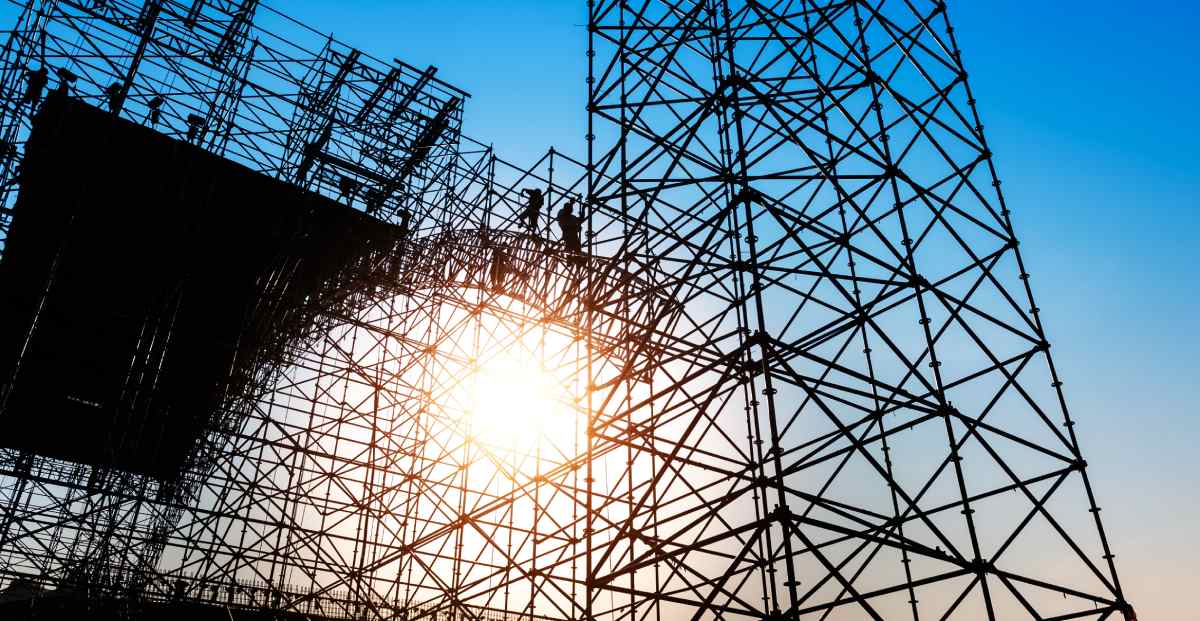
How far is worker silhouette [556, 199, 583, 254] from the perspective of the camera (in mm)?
15891

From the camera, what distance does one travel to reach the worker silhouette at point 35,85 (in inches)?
582

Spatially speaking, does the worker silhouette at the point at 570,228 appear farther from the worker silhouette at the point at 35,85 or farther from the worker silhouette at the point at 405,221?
the worker silhouette at the point at 35,85

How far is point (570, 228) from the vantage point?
52.3 ft

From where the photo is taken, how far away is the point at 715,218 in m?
10.4

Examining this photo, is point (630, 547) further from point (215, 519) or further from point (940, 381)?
point (215, 519)

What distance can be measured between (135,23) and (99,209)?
13.4 feet

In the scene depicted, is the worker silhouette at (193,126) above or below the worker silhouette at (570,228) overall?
above

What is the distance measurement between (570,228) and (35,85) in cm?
948

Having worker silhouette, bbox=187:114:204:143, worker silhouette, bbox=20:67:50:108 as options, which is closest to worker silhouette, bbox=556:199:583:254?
worker silhouette, bbox=187:114:204:143

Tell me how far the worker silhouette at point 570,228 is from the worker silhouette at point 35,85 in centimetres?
916

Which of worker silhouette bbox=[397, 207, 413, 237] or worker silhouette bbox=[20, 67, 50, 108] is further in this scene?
worker silhouette bbox=[397, 207, 413, 237]

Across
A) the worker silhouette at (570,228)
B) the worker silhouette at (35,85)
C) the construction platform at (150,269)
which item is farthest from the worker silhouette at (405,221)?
the worker silhouette at (35,85)

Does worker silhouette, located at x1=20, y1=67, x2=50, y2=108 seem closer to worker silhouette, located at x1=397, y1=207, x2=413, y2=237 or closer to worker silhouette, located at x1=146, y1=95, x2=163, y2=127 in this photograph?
worker silhouette, located at x1=146, y1=95, x2=163, y2=127

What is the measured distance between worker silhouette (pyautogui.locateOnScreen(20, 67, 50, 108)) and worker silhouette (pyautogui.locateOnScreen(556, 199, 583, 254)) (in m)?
9.16
